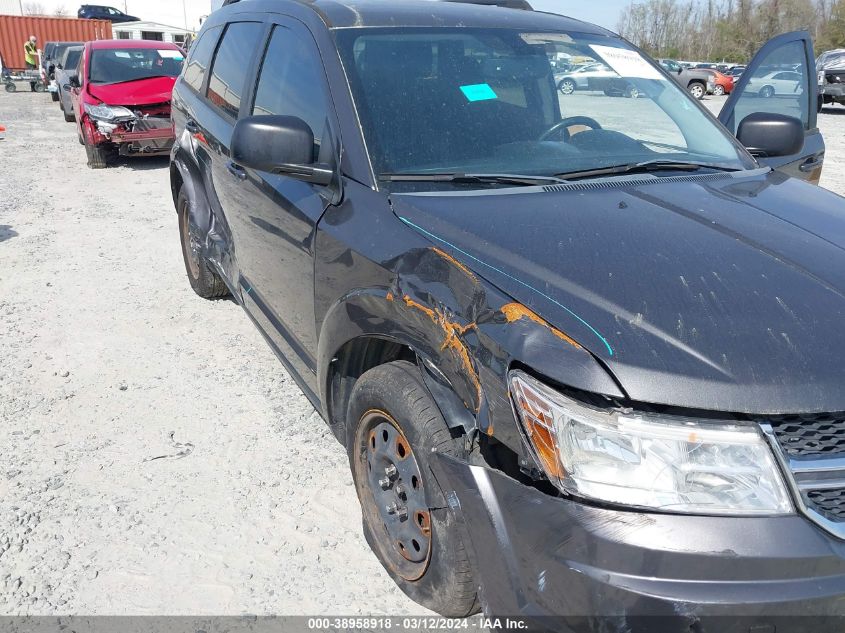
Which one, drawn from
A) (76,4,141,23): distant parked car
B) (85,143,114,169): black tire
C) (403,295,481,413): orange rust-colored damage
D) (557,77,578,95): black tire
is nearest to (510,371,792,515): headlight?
(403,295,481,413): orange rust-colored damage

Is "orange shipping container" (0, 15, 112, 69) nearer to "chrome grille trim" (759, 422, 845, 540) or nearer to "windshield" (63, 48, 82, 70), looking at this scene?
"windshield" (63, 48, 82, 70)

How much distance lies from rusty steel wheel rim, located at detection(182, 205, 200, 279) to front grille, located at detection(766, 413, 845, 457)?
4.01m

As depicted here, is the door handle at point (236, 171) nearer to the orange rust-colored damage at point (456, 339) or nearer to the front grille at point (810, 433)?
the orange rust-colored damage at point (456, 339)

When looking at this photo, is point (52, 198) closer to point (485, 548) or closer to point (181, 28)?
point (485, 548)

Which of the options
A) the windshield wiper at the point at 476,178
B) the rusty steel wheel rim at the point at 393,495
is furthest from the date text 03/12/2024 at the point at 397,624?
the windshield wiper at the point at 476,178

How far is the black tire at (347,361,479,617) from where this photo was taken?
6.81 feet

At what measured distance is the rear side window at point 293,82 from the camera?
2.90 meters

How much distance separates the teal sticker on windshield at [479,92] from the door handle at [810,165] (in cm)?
225

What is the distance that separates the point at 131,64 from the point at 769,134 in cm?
1050

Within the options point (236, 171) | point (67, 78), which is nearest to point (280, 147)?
point (236, 171)

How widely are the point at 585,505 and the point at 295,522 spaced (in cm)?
162

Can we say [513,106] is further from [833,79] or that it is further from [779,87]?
[833,79]

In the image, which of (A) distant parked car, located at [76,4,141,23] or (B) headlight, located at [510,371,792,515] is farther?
(A) distant parked car, located at [76,4,141,23]

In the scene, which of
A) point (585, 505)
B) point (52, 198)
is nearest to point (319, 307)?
point (585, 505)
